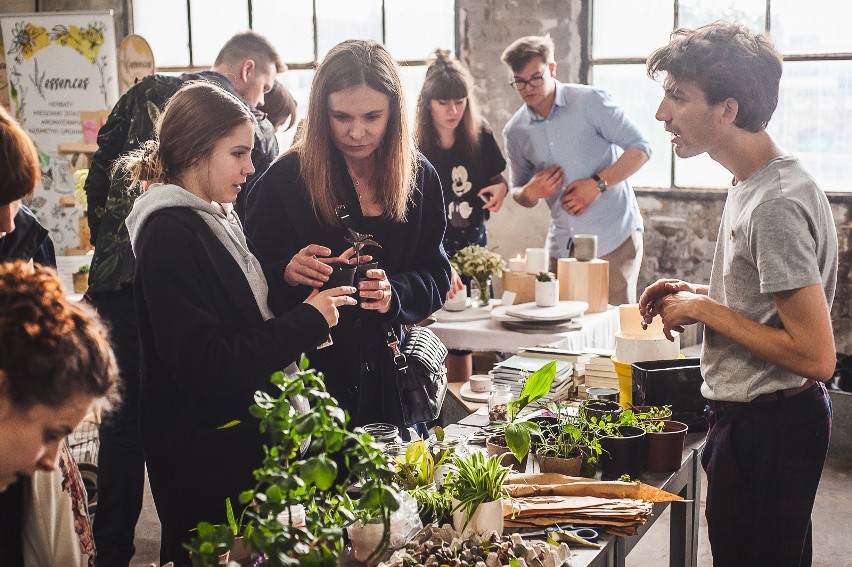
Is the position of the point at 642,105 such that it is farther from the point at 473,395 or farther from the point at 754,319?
the point at 754,319

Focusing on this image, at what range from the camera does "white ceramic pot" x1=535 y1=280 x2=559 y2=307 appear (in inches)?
152

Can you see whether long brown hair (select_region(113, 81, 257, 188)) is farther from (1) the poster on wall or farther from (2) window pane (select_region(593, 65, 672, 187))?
(1) the poster on wall

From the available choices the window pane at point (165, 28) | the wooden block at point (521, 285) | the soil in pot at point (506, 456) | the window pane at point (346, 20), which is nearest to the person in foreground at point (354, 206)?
the soil in pot at point (506, 456)

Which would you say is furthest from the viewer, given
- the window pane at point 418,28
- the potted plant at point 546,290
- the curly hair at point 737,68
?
the window pane at point 418,28

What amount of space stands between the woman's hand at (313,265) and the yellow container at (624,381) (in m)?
0.78

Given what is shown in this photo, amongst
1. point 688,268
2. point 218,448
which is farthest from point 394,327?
point 688,268

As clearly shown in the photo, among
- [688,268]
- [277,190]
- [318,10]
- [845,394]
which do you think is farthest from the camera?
[318,10]

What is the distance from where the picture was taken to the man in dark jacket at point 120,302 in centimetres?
312

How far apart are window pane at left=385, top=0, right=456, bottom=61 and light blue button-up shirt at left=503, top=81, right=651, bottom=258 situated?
2079mm

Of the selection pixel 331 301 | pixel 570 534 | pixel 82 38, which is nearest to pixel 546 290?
pixel 331 301

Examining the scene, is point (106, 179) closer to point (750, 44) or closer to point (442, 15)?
point (750, 44)

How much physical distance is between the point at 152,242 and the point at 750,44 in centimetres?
133

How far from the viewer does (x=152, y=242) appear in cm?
197

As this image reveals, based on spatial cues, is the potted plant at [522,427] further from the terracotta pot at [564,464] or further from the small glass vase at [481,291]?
the small glass vase at [481,291]
